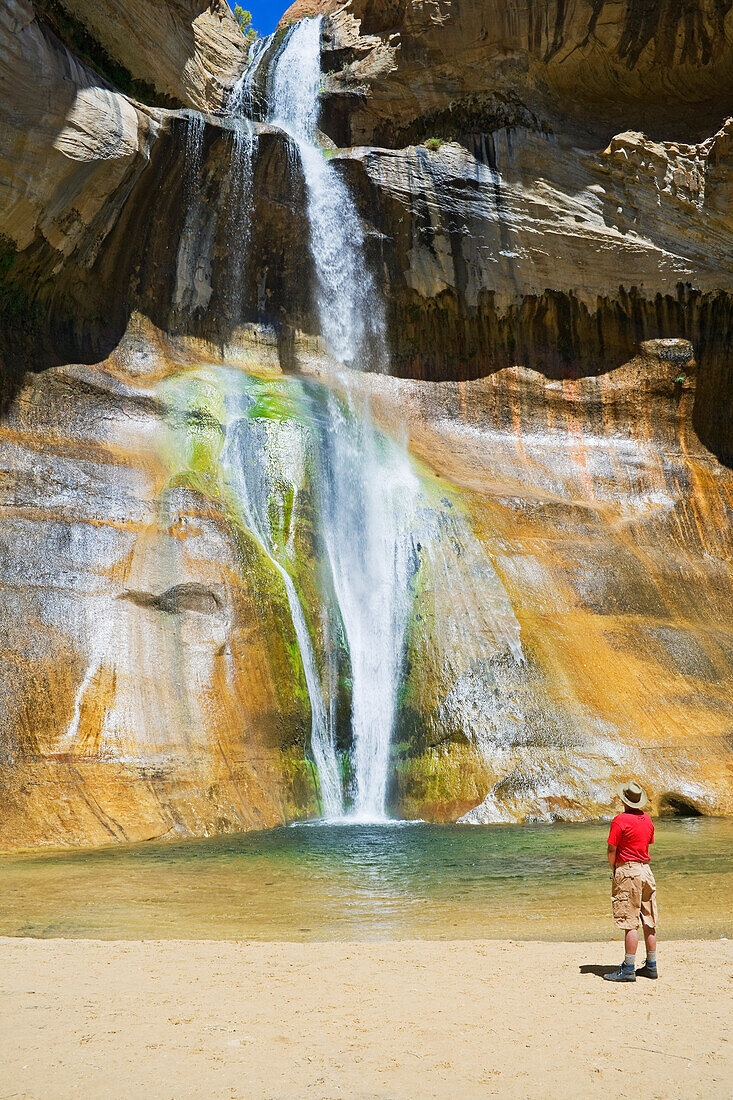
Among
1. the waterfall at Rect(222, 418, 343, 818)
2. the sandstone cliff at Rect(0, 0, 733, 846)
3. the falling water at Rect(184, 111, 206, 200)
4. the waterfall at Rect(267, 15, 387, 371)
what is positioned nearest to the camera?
the sandstone cliff at Rect(0, 0, 733, 846)

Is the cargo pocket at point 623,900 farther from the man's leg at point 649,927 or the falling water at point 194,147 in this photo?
the falling water at point 194,147

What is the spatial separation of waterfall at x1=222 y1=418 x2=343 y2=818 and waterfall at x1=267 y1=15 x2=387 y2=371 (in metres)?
5.48

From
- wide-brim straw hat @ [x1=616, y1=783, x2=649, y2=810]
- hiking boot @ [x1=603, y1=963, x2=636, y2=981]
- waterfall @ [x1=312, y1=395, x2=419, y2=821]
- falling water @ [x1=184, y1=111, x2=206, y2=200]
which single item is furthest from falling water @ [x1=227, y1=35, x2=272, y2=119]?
hiking boot @ [x1=603, y1=963, x2=636, y2=981]

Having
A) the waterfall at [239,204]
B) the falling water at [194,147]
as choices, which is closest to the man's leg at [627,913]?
the waterfall at [239,204]

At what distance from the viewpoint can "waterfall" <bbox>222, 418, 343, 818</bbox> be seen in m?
13.5

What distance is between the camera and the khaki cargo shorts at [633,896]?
542cm

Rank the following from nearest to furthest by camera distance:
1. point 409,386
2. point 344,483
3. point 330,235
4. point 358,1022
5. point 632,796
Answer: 1. point 358,1022
2. point 632,796
3. point 344,483
4. point 330,235
5. point 409,386

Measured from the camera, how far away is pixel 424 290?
868 inches

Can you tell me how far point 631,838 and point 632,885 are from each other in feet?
0.87

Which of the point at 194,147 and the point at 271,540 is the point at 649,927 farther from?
the point at 194,147

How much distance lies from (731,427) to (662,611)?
729 cm

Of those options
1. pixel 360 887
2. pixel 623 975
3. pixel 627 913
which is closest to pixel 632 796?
pixel 627 913

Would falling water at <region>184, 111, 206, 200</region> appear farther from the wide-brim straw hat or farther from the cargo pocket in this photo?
the cargo pocket

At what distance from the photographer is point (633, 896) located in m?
5.46
